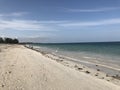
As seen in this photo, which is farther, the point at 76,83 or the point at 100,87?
the point at 76,83

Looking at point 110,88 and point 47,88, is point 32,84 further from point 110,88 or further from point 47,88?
point 110,88

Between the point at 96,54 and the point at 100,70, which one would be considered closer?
the point at 100,70

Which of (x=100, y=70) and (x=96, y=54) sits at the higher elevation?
(x=100, y=70)

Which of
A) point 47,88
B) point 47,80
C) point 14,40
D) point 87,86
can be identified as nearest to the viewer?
point 47,88

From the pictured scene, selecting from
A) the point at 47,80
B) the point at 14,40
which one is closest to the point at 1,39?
the point at 14,40

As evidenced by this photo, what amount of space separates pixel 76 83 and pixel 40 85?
193cm

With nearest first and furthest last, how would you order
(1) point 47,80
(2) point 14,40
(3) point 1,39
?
(1) point 47,80, (3) point 1,39, (2) point 14,40

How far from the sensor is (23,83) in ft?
33.1

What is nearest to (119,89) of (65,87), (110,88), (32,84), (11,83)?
(110,88)

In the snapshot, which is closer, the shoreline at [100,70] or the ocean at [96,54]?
the shoreline at [100,70]

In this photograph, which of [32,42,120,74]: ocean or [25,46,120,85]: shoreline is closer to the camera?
[25,46,120,85]: shoreline

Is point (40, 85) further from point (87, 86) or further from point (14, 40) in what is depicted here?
point (14, 40)

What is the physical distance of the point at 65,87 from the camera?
31.6ft

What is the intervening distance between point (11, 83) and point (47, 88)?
1889mm
